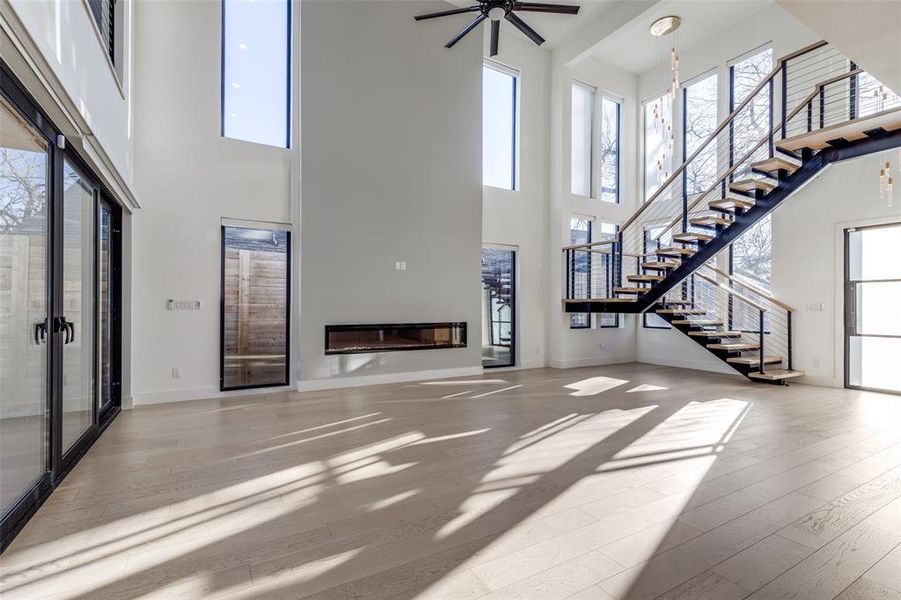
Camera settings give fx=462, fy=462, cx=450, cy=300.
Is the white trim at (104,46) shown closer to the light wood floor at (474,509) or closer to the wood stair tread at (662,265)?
the light wood floor at (474,509)

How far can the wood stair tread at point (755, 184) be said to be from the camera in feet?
17.3

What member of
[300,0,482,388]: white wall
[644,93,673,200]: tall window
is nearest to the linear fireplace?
[300,0,482,388]: white wall

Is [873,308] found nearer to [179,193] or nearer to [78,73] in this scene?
[78,73]

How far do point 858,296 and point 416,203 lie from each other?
6039 mm

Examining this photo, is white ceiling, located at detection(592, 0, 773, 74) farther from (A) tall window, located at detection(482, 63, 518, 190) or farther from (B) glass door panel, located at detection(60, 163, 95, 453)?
(B) glass door panel, located at detection(60, 163, 95, 453)

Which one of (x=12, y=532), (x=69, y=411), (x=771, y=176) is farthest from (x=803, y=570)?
(x=771, y=176)

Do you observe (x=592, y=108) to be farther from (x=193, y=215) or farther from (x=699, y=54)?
(x=193, y=215)

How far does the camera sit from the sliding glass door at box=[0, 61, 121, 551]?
234cm

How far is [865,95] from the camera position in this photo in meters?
5.79

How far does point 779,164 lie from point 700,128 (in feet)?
11.5

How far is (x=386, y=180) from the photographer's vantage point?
6.51 metres

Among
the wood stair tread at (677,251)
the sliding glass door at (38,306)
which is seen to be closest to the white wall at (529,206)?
the wood stair tread at (677,251)

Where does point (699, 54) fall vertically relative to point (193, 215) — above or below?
above

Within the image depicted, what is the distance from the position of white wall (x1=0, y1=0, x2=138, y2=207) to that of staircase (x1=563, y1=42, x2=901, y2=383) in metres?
6.04
